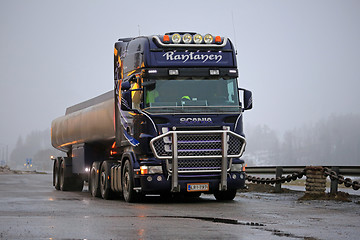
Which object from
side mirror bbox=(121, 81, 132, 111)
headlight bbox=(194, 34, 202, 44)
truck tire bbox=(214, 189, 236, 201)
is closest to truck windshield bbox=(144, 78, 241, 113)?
side mirror bbox=(121, 81, 132, 111)

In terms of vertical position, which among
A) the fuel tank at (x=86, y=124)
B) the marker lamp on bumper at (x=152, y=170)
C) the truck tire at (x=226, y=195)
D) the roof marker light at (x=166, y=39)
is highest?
the roof marker light at (x=166, y=39)

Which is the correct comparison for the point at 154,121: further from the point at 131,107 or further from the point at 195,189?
the point at 195,189

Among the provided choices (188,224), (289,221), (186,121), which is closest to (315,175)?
(186,121)

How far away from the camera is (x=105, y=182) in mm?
19766

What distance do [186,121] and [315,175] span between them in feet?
15.6

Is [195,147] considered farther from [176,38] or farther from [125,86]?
[176,38]

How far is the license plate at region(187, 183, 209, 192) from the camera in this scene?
16.7 meters

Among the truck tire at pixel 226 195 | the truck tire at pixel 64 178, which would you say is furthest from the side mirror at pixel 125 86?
the truck tire at pixel 64 178

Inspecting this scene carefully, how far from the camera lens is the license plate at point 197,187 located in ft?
54.7


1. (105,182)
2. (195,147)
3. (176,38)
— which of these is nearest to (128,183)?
(195,147)

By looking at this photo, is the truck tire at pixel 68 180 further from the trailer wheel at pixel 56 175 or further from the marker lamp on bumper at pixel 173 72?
the marker lamp on bumper at pixel 173 72

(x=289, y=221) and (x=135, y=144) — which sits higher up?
(x=135, y=144)

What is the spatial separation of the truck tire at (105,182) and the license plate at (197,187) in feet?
12.0

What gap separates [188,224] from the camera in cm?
1080
